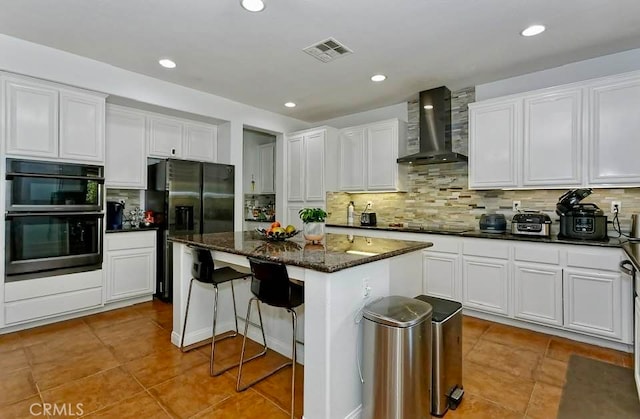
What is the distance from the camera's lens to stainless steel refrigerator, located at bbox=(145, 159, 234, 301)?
393 centimetres

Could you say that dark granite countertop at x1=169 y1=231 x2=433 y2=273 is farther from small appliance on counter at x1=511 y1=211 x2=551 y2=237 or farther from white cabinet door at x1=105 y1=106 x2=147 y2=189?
white cabinet door at x1=105 y1=106 x2=147 y2=189

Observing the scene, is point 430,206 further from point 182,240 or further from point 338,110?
point 182,240

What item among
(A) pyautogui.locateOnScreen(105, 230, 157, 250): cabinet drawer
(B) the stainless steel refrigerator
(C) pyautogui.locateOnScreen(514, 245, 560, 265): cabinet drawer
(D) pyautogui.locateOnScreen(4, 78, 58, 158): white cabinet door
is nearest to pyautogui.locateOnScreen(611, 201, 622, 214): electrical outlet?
(C) pyautogui.locateOnScreen(514, 245, 560, 265): cabinet drawer

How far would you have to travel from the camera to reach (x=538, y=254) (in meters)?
3.00

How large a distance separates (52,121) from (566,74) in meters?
5.19

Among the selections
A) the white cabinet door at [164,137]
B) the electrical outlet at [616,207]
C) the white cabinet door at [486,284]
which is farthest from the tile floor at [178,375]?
the white cabinet door at [164,137]

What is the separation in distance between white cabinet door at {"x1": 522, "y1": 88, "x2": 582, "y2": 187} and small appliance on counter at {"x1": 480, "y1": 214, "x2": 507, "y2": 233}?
446 mm

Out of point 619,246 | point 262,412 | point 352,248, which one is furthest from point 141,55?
point 619,246

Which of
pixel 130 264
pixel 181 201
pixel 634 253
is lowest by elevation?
pixel 130 264

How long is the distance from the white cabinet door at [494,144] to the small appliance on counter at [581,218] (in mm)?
554

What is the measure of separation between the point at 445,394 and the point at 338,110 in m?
4.13

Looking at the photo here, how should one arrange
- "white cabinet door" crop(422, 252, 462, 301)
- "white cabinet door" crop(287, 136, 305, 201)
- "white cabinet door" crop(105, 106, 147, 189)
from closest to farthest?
"white cabinet door" crop(422, 252, 462, 301)
"white cabinet door" crop(105, 106, 147, 189)
"white cabinet door" crop(287, 136, 305, 201)

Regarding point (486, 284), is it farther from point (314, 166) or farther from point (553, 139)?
point (314, 166)

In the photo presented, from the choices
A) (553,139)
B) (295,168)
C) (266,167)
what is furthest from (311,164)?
(553,139)
